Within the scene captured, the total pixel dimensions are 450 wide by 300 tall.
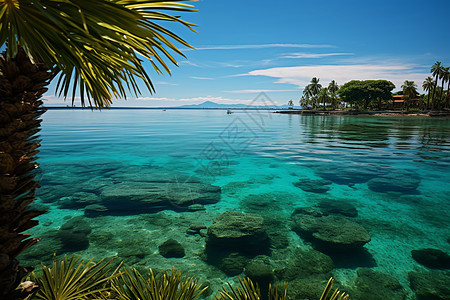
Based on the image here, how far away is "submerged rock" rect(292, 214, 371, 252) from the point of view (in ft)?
25.1

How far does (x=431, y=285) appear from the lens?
20.0 ft

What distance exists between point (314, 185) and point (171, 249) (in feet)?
32.3

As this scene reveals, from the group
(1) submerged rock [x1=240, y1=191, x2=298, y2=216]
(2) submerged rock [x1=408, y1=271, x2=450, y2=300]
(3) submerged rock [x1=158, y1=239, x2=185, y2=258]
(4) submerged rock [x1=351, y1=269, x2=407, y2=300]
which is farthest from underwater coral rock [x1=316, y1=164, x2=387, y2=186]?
(3) submerged rock [x1=158, y1=239, x2=185, y2=258]

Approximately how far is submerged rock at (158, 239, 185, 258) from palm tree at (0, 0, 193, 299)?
6.12 m

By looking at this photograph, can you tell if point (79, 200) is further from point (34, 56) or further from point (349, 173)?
point (349, 173)

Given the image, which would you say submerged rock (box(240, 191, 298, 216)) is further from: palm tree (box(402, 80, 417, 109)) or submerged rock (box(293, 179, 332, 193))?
palm tree (box(402, 80, 417, 109))

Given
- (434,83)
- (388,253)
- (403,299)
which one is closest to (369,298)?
(403,299)

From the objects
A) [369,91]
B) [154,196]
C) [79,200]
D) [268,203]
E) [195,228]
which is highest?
[369,91]

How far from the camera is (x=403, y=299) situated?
575cm

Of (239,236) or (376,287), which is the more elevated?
(239,236)

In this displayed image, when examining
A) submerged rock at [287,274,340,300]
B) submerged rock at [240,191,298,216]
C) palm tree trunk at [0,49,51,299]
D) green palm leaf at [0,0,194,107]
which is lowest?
submerged rock at [240,191,298,216]

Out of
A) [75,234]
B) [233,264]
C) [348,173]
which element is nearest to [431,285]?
[233,264]

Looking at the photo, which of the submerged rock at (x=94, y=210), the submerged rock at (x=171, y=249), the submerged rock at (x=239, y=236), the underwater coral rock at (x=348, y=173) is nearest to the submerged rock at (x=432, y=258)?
the submerged rock at (x=239, y=236)

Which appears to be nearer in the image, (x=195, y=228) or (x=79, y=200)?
(x=195, y=228)
